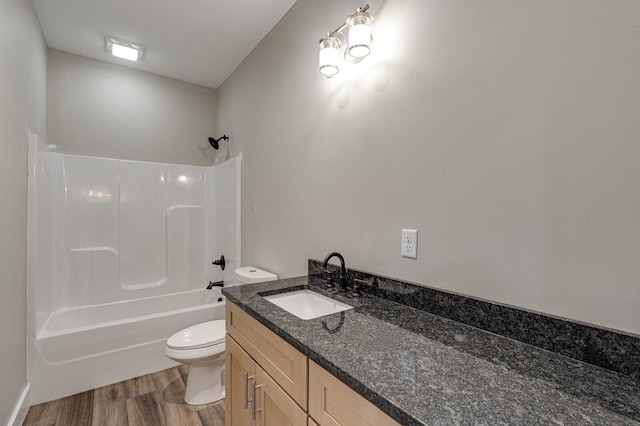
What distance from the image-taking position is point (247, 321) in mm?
1264

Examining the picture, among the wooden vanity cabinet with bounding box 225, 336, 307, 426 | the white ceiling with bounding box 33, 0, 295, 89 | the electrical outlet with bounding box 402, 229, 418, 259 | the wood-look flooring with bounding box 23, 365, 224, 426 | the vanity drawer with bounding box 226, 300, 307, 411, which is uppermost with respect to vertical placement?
the white ceiling with bounding box 33, 0, 295, 89

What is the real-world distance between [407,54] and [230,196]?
85.8 inches

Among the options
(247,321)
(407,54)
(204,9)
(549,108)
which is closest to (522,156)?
(549,108)

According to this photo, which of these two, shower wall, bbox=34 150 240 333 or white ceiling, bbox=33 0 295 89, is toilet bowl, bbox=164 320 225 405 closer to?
shower wall, bbox=34 150 240 333

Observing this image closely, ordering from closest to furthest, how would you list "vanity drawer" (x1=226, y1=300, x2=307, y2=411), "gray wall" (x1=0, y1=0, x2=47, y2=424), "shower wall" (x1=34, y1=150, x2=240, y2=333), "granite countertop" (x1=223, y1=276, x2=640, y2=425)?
"granite countertop" (x1=223, y1=276, x2=640, y2=425) < "vanity drawer" (x1=226, y1=300, x2=307, y2=411) < "gray wall" (x1=0, y1=0, x2=47, y2=424) < "shower wall" (x1=34, y1=150, x2=240, y2=333)

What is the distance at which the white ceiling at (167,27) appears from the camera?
2047 mm

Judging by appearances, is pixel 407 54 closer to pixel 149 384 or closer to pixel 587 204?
pixel 587 204

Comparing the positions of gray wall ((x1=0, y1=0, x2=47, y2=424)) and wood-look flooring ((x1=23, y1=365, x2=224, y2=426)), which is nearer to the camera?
gray wall ((x1=0, y1=0, x2=47, y2=424))

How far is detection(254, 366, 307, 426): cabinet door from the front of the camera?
932 millimetres

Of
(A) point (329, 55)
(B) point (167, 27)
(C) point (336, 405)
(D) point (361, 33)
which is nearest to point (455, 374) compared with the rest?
(C) point (336, 405)

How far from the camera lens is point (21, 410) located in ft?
5.89

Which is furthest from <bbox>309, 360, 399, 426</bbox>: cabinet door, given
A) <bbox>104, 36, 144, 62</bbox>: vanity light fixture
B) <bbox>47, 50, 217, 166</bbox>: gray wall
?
<bbox>47, 50, 217, 166</bbox>: gray wall

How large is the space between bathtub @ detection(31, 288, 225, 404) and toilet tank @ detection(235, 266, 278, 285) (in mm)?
618

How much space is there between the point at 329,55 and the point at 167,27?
1596mm
